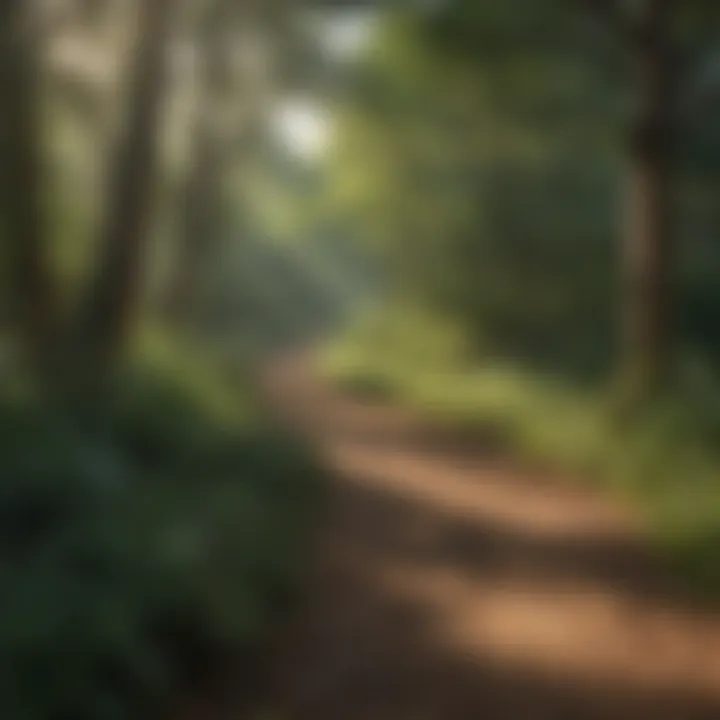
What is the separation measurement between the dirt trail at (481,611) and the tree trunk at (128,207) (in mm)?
1586

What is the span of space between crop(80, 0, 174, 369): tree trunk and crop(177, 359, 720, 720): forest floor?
1358 millimetres

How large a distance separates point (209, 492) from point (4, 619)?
7.09 feet

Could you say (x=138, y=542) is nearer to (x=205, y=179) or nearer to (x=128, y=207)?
(x=128, y=207)

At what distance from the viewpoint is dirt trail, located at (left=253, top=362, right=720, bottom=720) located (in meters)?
4.54

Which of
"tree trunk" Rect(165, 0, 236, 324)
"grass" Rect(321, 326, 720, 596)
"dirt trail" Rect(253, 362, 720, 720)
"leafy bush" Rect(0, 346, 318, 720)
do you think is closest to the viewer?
"leafy bush" Rect(0, 346, 318, 720)

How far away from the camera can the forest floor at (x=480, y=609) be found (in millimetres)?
4539

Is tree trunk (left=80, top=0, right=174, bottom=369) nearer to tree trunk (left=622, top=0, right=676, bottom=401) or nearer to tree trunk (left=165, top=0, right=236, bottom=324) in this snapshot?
tree trunk (left=165, top=0, right=236, bottom=324)

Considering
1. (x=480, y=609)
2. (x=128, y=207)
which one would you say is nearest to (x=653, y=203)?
(x=480, y=609)

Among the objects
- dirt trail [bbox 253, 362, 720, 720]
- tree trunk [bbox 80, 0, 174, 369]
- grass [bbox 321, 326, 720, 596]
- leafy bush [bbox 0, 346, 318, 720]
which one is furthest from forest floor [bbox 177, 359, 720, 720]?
tree trunk [bbox 80, 0, 174, 369]

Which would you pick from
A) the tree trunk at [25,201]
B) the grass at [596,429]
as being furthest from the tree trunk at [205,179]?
the grass at [596,429]

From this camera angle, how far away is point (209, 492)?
20.2ft

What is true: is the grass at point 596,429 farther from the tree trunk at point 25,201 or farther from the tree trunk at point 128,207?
the tree trunk at point 25,201

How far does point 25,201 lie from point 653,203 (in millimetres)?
4310

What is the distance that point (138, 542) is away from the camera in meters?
4.87
